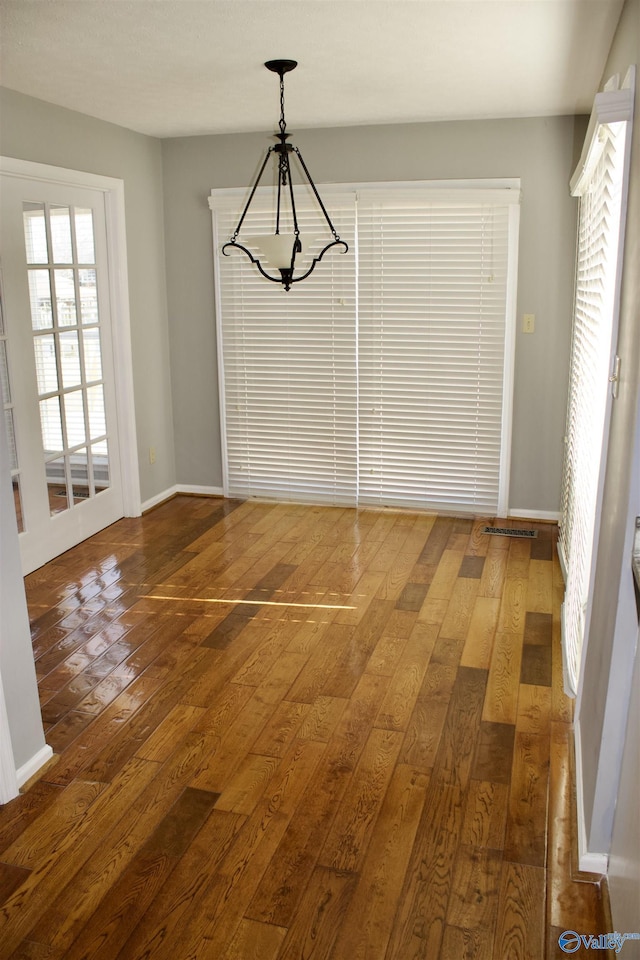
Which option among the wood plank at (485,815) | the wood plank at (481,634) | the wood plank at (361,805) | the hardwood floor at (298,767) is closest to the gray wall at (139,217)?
the hardwood floor at (298,767)

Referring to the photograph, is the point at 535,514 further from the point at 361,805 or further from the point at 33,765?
the point at 33,765

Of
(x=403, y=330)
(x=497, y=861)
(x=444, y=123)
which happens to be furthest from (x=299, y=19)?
(x=497, y=861)

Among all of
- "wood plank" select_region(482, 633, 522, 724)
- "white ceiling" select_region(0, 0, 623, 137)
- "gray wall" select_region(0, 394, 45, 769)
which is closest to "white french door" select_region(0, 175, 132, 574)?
"white ceiling" select_region(0, 0, 623, 137)

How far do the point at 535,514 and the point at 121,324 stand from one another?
282 cm

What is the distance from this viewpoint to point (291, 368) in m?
5.29

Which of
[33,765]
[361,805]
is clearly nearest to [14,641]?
[33,765]

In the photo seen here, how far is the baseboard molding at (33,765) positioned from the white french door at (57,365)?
68.7 inches

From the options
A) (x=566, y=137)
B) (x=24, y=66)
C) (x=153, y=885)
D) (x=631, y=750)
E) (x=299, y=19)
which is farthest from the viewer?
(x=566, y=137)

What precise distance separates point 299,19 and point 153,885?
9.00ft

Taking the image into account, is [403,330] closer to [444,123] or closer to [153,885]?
[444,123]

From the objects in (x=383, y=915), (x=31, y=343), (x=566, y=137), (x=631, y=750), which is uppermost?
(x=566, y=137)

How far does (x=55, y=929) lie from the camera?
192cm

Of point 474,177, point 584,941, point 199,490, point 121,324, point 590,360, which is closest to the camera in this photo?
point 584,941

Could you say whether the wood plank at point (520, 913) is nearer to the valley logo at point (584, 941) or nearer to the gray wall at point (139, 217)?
the valley logo at point (584, 941)
